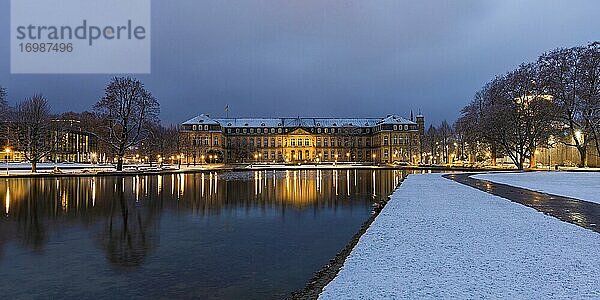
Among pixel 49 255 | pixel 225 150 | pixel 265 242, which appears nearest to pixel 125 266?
pixel 49 255

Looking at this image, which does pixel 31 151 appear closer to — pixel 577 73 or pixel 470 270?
pixel 470 270

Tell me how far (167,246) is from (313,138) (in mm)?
119548

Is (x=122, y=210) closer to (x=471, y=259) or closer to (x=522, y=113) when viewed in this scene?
(x=471, y=259)

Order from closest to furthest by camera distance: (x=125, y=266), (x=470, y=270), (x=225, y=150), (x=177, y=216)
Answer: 1. (x=470, y=270)
2. (x=125, y=266)
3. (x=177, y=216)
4. (x=225, y=150)

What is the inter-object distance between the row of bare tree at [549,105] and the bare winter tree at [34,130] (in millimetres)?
50899

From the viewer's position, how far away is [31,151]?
51250 mm

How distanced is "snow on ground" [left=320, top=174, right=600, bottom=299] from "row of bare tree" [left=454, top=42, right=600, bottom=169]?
41073 millimetres

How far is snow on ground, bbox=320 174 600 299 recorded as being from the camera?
668 centimetres

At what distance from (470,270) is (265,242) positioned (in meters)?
5.75

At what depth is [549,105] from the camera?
164 feet

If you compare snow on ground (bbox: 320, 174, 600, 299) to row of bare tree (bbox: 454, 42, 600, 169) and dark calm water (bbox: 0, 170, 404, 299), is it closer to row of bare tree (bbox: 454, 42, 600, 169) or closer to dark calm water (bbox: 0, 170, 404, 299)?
dark calm water (bbox: 0, 170, 404, 299)

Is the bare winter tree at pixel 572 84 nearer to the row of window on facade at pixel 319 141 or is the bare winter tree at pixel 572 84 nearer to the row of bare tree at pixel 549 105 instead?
the row of bare tree at pixel 549 105

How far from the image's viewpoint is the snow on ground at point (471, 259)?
263 inches

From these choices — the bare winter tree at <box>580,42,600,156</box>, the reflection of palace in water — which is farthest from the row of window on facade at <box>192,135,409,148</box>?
the reflection of palace in water
